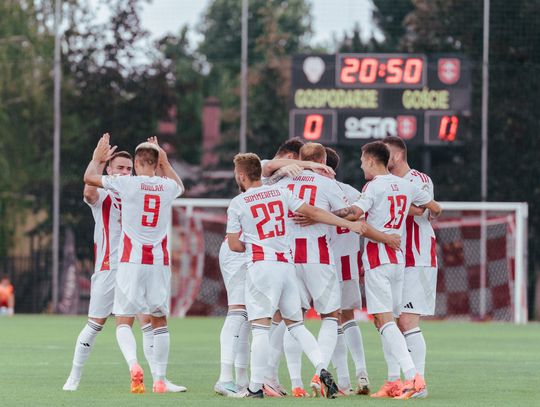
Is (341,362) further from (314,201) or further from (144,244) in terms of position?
(144,244)

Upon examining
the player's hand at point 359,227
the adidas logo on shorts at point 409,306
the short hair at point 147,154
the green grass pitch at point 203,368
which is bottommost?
the green grass pitch at point 203,368

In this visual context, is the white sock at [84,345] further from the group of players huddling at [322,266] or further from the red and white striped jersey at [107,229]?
the group of players huddling at [322,266]

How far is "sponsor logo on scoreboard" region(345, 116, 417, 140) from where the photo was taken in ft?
87.8

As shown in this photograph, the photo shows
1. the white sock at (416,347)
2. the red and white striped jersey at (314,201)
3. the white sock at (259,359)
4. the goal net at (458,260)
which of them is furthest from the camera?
the goal net at (458,260)

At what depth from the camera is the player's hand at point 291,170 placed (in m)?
11.0

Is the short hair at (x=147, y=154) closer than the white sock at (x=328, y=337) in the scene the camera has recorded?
No

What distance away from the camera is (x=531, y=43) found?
30.5 metres

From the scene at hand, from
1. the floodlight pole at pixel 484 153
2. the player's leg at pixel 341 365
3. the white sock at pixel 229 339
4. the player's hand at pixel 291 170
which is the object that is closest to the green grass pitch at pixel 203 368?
the white sock at pixel 229 339

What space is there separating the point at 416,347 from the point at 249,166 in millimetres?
2054

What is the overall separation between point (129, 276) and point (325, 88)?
1603cm

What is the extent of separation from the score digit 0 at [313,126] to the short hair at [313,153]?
15.3 m

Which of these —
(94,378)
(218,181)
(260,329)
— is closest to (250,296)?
(260,329)

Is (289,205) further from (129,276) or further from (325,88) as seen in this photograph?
(325,88)

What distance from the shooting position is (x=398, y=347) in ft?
35.7
